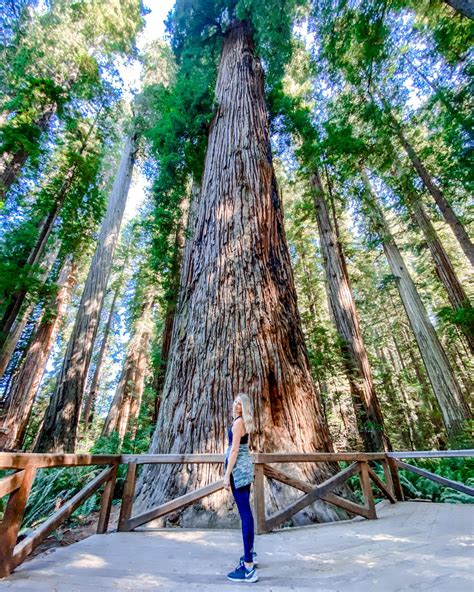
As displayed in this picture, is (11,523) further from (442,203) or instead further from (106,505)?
(442,203)


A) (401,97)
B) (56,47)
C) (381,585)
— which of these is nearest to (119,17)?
(56,47)

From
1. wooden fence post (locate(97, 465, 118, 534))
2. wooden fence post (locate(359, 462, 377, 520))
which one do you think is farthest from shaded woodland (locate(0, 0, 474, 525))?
wooden fence post (locate(359, 462, 377, 520))

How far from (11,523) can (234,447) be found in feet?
4.90

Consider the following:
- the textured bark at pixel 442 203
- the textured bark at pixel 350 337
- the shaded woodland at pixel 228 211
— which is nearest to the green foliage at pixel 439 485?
the shaded woodland at pixel 228 211

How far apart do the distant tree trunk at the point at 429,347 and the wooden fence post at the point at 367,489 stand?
487 centimetres

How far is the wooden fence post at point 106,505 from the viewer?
9.15 ft

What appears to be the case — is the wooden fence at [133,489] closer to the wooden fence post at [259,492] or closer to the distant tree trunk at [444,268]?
the wooden fence post at [259,492]

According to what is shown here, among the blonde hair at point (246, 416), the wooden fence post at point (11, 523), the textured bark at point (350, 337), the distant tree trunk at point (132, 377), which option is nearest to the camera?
the wooden fence post at point (11, 523)

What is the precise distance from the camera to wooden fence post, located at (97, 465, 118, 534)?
279 cm

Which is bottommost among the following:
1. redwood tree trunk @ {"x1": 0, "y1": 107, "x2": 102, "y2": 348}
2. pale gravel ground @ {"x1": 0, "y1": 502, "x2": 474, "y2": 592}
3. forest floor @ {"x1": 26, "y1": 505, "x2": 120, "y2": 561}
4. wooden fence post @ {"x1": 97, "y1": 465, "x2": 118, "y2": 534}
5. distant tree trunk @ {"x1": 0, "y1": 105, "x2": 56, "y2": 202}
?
forest floor @ {"x1": 26, "y1": 505, "x2": 120, "y2": 561}

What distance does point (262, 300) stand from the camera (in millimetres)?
3799

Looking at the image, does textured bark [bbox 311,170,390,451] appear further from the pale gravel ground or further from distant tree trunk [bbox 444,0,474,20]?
distant tree trunk [bbox 444,0,474,20]

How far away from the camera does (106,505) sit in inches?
114

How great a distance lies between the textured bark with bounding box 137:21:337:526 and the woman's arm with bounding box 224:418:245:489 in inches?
39.5
